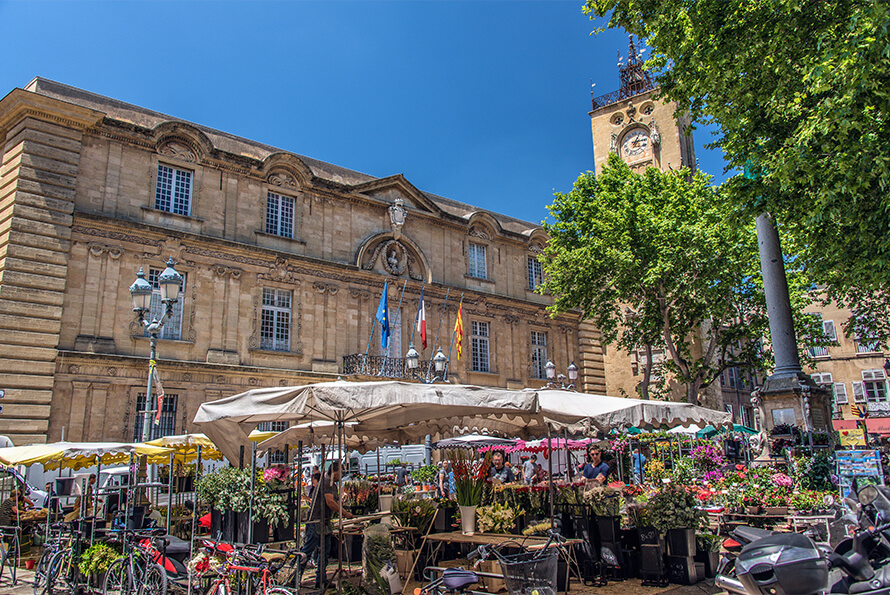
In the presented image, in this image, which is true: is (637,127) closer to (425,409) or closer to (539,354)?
(539,354)

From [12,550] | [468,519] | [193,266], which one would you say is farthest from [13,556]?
[193,266]

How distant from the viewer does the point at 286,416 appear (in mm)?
8469

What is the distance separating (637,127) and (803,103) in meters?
31.0

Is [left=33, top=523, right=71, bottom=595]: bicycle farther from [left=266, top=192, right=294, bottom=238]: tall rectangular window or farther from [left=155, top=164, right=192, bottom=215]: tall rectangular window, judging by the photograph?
[left=266, top=192, right=294, bottom=238]: tall rectangular window

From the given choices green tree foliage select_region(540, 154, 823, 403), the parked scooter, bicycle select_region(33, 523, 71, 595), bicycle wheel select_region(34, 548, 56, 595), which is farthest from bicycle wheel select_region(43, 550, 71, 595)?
green tree foliage select_region(540, 154, 823, 403)

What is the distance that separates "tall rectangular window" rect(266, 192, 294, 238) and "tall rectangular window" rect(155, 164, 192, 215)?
291cm

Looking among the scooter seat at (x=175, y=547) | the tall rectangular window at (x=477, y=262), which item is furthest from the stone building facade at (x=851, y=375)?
the scooter seat at (x=175, y=547)

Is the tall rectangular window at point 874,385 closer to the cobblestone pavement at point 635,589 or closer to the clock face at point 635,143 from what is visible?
the clock face at point 635,143

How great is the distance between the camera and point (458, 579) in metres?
5.14

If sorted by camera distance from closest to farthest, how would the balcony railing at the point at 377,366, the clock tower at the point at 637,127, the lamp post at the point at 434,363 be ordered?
the lamp post at the point at 434,363
the balcony railing at the point at 377,366
the clock tower at the point at 637,127


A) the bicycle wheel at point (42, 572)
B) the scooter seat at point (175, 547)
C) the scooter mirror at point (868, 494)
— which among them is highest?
the scooter mirror at point (868, 494)

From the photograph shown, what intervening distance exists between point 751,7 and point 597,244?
16521 mm

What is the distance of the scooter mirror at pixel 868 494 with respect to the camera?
6180 mm

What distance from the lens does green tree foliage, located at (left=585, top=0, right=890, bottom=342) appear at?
880 centimetres
